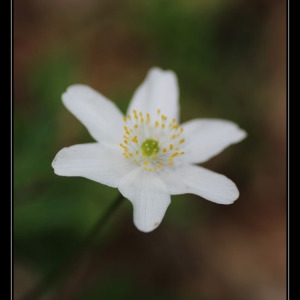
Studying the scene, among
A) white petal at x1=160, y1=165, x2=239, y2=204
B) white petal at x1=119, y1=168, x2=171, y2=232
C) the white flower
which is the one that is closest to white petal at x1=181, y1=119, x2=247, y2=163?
the white flower

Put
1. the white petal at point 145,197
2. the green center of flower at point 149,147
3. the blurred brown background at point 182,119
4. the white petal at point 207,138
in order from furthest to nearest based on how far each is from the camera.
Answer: the blurred brown background at point 182,119 → the white petal at point 207,138 → the green center of flower at point 149,147 → the white petal at point 145,197

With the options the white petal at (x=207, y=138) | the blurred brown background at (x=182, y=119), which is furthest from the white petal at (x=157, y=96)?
the blurred brown background at (x=182, y=119)

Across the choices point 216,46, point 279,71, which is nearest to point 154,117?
point 216,46

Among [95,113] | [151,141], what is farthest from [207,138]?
[95,113]

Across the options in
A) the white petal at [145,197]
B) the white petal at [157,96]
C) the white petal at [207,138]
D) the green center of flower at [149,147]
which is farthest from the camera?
the white petal at [157,96]

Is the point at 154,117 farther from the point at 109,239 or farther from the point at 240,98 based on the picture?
the point at 240,98

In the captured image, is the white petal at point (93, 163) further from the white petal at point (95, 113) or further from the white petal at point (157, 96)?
the white petal at point (157, 96)

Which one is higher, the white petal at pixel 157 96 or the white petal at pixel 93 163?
the white petal at pixel 157 96

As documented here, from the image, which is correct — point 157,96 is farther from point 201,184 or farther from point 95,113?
point 201,184
